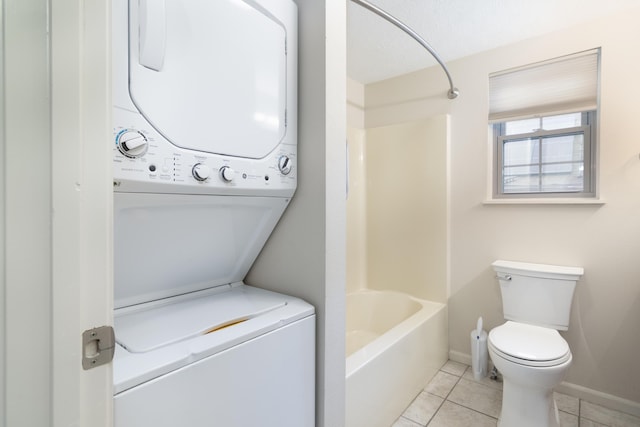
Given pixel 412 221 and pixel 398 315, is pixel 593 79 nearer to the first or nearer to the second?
pixel 412 221

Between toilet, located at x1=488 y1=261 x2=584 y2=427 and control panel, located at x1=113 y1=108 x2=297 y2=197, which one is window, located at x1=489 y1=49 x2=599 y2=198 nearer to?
toilet, located at x1=488 y1=261 x2=584 y2=427

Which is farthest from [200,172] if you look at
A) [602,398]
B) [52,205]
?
[602,398]

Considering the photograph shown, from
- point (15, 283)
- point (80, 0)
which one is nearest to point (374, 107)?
point (80, 0)

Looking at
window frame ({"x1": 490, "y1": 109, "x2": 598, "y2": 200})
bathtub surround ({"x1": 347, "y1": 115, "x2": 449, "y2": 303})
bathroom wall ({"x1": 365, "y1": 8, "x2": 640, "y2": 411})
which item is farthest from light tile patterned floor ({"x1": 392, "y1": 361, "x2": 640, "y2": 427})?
window frame ({"x1": 490, "y1": 109, "x2": 598, "y2": 200})

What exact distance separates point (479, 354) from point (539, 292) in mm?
578

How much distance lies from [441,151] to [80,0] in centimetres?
230

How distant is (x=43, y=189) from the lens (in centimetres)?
46

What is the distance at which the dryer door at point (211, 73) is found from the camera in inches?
29.3

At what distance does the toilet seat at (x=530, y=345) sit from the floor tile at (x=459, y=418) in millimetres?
457

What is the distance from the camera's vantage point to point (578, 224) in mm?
1941

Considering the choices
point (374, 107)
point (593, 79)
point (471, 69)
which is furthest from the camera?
point (374, 107)

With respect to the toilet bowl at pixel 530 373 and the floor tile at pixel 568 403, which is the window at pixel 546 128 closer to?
the toilet bowl at pixel 530 373

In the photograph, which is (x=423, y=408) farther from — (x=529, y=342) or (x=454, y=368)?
(x=529, y=342)

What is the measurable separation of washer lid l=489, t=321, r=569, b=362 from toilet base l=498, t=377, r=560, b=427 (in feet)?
0.57
